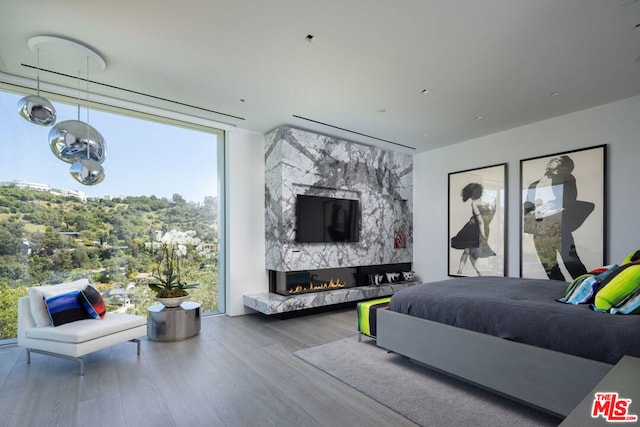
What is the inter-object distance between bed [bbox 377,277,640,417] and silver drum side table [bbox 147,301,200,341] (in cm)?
230

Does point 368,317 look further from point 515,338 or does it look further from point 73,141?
point 73,141

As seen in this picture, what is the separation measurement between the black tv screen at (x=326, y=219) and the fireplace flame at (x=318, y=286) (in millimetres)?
730

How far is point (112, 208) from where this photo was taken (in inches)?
168

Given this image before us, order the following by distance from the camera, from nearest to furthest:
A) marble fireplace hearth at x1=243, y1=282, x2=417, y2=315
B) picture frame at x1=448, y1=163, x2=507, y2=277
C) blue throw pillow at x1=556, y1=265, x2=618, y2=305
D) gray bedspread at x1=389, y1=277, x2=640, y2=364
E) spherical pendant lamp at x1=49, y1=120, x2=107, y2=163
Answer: gray bedspread at x1=389, y1=277, x2=640, y2=364 < blue throw pillow at x1=556, y1=265, x2=618, y2=305 < spherical pendant lamp at x1=49, y1=120, x2=107, y2=163 < marble fireplace hearth at x1=243, y1=282, x2=417, y2=315 < picture frame at x1=448, y1=163, x2=507, y2=277

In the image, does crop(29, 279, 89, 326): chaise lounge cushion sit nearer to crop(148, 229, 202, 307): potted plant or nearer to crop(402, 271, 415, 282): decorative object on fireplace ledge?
crop(148, 229, 202, 307): potted plant

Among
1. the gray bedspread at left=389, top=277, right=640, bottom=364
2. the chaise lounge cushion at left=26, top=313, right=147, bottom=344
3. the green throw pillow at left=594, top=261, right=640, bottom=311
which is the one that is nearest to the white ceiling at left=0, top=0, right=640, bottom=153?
the green throw pillow at left=594, top=261, right=640, bottom=311

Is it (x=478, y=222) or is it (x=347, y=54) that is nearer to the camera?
(x=347, y=54)

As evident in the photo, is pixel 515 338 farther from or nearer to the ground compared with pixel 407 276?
farther from the ground

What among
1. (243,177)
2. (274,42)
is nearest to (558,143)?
(274,42)

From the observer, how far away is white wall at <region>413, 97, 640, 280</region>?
159 inches

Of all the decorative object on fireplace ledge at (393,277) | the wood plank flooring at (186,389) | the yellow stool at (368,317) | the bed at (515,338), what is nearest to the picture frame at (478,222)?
the decorative object on fireplace ledge at (393,277)

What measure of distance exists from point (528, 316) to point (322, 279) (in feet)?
11.4

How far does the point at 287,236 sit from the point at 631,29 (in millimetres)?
4234

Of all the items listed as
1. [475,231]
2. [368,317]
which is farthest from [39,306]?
[475,231]
